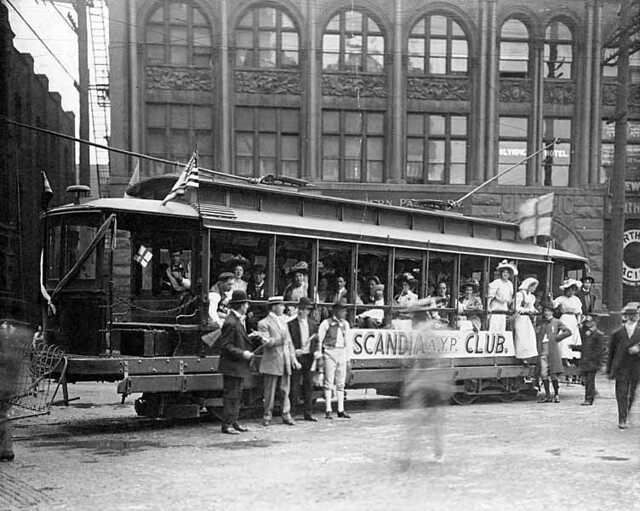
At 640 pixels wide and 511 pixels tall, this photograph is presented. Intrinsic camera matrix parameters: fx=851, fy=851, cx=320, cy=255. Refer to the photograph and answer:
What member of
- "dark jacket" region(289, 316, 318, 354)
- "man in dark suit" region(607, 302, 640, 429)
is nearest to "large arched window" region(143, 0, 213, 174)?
"dark jacket" region(289, 316, 318, 354)

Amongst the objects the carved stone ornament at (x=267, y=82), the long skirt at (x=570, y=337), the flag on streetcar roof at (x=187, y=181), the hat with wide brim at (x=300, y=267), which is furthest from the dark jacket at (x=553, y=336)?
the carved stone ornament at (x=267, y=82)

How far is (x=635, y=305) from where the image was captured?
13.1 meters

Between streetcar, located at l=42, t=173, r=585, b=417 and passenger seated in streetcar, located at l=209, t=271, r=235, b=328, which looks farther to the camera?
passenger seated in streetcar, located at l=209, t=271, r=235, b=328

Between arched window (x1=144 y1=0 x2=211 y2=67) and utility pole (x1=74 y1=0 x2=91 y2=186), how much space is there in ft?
15.8

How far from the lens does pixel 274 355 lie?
12508mm

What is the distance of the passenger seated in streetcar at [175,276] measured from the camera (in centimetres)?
1305

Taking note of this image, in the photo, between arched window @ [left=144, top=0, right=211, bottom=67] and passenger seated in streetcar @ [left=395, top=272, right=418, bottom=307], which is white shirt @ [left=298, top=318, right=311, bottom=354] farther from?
arched window @ [left=144, top=0, right=211, bottom=67]

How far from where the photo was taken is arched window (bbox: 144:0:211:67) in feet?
90.9

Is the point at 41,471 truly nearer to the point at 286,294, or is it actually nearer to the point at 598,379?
the point at 286,294

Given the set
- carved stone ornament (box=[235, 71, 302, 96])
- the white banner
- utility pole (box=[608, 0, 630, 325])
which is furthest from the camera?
carved stone ornament (box=[235, 71, 302, 96])

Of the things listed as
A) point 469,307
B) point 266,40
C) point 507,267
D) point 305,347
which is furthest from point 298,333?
point 266,40

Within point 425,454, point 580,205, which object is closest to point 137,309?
point 425,454

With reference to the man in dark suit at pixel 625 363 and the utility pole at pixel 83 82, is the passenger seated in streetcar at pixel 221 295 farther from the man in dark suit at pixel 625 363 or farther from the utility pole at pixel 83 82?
the utility pole at pixel 83 82

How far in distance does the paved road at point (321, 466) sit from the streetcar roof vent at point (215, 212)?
3.13 meters
